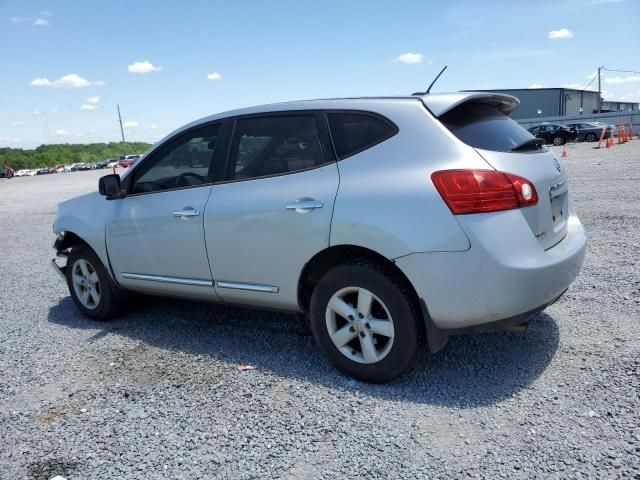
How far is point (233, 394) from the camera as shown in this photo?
3352 millimetres

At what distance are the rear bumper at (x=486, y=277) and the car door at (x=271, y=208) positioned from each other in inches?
28.5

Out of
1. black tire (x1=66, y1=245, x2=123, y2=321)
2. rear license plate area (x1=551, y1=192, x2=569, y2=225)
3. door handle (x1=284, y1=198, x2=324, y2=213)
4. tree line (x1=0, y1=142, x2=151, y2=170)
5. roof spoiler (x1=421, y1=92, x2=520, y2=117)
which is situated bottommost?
black tire (x1=66, y1=245, x2=123, y2=321)

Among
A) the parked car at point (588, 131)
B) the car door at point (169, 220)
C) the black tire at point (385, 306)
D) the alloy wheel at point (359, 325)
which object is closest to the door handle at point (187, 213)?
the car door at point (169, 220)

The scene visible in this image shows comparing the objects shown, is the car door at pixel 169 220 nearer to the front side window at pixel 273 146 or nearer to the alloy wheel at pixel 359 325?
the front side window at pixel 273 146

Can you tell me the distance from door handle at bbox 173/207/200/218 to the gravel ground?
42.3 inches

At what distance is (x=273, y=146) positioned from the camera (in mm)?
3721

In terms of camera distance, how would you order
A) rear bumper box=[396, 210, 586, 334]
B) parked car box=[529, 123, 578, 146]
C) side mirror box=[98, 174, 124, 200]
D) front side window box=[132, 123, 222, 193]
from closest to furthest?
rear bumper box=[396, 210, 586, 334], front side window box=[132, 123, 222, 193], side mirror box=[98, 174, 124, 200], parked car box=[529, 123, 578, 146]

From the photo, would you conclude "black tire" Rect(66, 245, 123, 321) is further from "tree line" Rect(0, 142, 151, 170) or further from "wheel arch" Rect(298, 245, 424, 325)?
"tree line" Rect(0, 142, 151, 170)

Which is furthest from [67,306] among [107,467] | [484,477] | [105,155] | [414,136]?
[105,155]

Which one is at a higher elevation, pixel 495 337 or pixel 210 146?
pixel 210 146

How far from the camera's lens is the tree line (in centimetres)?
7962

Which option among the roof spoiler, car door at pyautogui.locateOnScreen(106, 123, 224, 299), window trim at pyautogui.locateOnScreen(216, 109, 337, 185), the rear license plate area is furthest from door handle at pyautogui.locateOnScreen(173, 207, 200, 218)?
the rear license plate area

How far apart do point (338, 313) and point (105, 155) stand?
3999 inches

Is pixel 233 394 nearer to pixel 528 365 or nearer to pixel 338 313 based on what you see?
pixel 338 313
